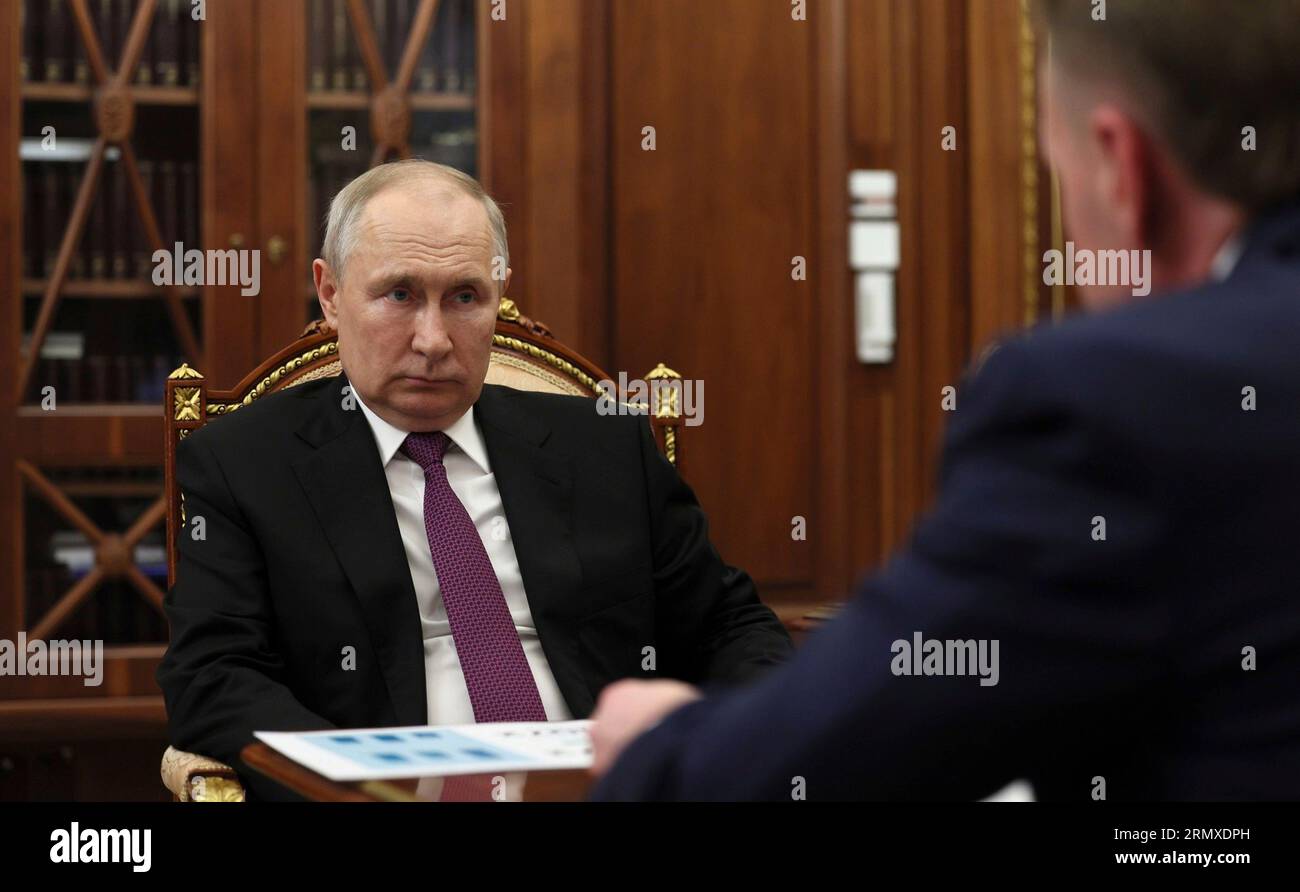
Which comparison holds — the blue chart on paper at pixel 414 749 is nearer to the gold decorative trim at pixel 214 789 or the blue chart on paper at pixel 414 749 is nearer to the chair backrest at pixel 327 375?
the gold decorative trim at pixel 214 789

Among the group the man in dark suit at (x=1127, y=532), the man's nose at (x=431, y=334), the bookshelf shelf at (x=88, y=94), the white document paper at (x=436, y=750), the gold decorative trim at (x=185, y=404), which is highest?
the bookshelf shelf at (x=88, y=94)

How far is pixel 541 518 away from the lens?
2.24m

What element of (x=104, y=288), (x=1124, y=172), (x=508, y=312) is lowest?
(x=1124, y=172)

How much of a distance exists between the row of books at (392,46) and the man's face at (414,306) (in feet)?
6.21

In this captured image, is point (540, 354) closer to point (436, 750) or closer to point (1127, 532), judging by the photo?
point (436, 750)

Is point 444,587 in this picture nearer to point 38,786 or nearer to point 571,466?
point 571,466

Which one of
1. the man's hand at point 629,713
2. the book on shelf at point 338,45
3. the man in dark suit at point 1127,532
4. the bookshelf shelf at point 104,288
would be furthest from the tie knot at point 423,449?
the book on shelf at point 338,45

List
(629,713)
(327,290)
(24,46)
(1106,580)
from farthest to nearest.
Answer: (24,46), (327,290), (629,713), (1106,580)

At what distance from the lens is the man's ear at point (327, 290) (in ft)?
7.71

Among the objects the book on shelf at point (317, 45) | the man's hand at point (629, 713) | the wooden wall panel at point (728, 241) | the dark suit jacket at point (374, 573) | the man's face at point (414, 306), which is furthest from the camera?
the wooden wall panel at point (728, 241)

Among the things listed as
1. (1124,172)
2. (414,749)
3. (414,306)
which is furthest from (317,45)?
(1124,172)

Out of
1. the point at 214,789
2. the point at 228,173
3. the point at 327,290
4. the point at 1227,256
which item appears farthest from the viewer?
the point at 228,173

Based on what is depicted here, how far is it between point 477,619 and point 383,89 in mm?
2353

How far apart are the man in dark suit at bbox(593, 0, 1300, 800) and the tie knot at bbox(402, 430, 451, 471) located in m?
1.41
